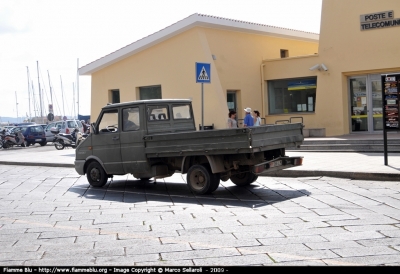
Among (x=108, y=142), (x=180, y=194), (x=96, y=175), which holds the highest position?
(x=108, y=142)

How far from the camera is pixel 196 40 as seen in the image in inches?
913

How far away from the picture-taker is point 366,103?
21.8 meters

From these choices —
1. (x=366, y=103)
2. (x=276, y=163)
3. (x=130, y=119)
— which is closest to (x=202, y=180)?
(x=276, y=163)

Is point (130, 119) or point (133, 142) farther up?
point (130, 119)

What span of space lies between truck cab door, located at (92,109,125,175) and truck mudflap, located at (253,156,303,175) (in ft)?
11.7

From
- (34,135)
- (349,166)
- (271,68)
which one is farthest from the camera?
(34,135)

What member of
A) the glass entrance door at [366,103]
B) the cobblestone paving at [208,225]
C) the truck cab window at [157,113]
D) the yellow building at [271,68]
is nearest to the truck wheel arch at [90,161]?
the cobblestone paving at [208,225]

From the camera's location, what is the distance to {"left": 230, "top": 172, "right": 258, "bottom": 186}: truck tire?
1230 cm

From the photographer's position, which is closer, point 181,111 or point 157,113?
point 157,113

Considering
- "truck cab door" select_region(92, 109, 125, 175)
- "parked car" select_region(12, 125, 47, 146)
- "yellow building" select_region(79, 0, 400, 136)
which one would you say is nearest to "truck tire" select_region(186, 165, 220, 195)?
"truck cab door" select_region(92, 109, 125, 175)

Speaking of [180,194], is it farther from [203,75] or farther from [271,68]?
[271,68]

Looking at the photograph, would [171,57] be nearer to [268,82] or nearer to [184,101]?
[268,82]

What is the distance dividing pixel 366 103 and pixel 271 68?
492 cm

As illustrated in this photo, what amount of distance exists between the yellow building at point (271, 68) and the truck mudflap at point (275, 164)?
940 centimetres
